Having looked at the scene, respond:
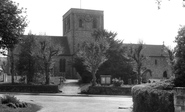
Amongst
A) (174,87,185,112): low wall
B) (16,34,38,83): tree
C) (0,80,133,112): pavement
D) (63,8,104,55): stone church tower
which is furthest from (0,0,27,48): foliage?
(63,8,104,55): stone church tower

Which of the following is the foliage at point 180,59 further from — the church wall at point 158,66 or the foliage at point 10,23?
the church wall at point 158,66

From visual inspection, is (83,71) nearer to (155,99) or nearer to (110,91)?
(110,91)

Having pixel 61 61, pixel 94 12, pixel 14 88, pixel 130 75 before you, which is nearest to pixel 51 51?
pixel 14 88

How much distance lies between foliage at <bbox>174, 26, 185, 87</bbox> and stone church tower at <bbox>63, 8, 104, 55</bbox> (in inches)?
1982

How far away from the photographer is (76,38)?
210ft

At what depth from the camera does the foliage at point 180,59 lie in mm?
12938

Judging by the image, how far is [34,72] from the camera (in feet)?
140

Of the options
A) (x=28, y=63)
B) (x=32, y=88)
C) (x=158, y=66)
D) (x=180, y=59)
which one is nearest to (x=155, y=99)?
(x=180, y=59)

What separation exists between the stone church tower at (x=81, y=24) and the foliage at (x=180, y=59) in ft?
165

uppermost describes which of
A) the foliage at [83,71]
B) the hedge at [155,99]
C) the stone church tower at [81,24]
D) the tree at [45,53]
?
the stone church tower at [81,24]

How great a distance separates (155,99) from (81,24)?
5393 cm

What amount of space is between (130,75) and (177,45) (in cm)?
3444

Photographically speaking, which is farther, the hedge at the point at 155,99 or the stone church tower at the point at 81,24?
the stone church tower at the point at 81,24

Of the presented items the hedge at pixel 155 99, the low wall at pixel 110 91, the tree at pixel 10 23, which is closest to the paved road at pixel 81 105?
the hedge at pixel 155 99
